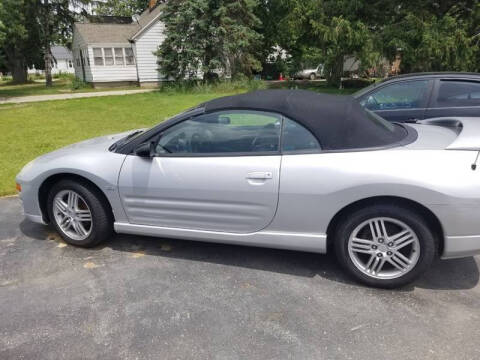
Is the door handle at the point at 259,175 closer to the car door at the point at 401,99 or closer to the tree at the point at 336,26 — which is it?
the car door at the point at 401,99

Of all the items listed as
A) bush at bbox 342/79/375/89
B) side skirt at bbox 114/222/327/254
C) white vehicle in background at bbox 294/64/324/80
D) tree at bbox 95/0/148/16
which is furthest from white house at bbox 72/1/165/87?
tree at bbox 95/0/148/16

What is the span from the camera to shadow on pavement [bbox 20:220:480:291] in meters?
3.08

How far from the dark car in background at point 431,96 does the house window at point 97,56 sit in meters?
25.9

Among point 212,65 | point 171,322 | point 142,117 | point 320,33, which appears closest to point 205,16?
point 212,65

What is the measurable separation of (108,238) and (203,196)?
1.30 meters

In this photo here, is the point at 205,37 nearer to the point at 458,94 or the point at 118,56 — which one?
the point at 118,56

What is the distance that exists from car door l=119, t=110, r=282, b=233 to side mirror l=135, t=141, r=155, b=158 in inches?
1.7

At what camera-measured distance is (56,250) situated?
12.1 feet

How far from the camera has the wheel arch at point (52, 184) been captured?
353cm

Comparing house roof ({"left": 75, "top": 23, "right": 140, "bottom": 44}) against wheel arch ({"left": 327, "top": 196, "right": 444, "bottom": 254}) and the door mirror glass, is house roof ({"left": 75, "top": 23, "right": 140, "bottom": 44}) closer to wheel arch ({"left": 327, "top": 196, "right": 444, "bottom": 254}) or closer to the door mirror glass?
the door mirror glass

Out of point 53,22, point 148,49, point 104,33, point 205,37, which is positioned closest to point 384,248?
point 205,37

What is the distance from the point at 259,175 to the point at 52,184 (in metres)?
2.12

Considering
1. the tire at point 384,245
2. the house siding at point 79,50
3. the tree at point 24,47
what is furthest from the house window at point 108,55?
the tire at point 384,245

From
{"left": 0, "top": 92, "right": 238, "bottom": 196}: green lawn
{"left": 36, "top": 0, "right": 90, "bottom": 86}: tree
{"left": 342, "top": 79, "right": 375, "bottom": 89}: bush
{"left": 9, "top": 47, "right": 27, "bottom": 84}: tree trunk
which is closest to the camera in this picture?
{"left": 0, "top": 92, "right": 238, "bottom": 196}: green lawn
